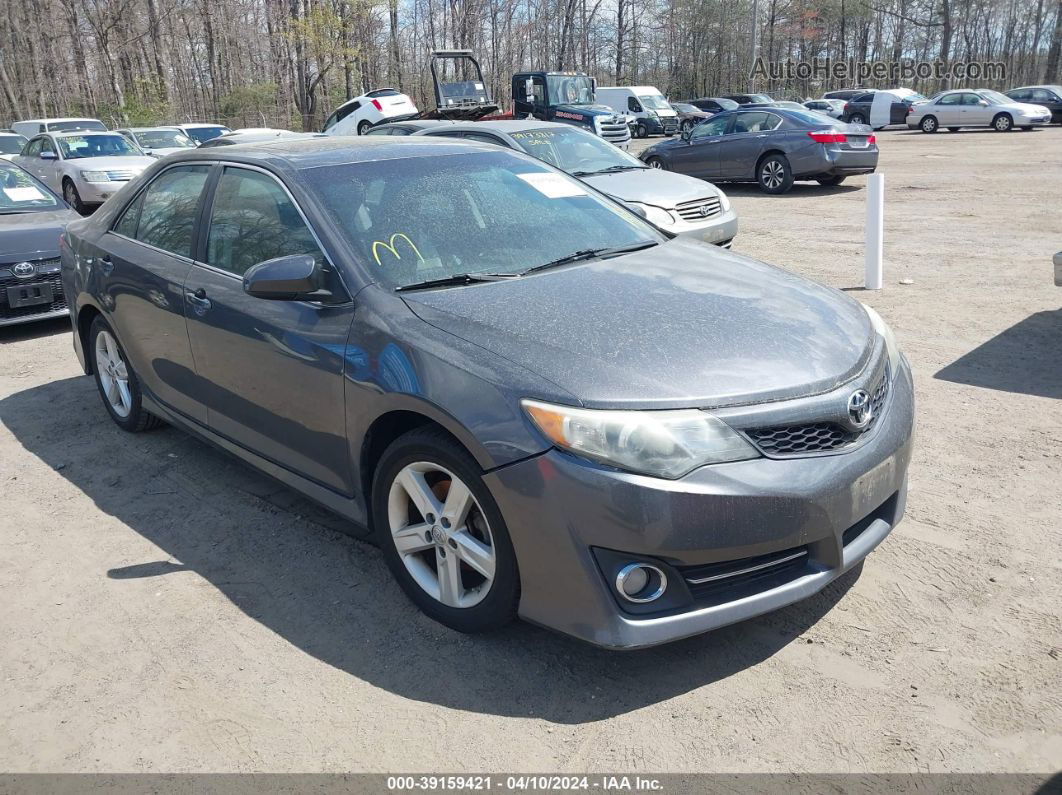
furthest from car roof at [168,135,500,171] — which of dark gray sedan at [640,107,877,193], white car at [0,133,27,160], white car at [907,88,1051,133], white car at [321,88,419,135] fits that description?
white car at [907,88,1051,133]

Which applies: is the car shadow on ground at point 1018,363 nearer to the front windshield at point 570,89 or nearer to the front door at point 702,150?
the front door at point 702,150

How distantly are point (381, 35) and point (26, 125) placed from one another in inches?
916

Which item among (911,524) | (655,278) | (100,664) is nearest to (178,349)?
(100,664)

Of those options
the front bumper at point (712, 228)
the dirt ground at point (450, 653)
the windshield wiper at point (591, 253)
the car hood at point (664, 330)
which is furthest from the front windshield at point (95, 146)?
the car hood at point (664, 330)

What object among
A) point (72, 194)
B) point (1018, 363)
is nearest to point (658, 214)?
point (1018, 363)

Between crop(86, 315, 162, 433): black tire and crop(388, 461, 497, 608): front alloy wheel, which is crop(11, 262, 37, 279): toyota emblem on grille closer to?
crop(86, 315, 162, 433): black tire

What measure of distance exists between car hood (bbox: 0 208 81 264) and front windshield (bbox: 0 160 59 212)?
0.93 feet

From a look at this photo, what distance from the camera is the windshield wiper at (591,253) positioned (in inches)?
150

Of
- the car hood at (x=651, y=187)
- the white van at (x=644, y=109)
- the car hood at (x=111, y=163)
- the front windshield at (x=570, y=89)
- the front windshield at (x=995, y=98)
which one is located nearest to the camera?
the car hood at (x=651, y=187)

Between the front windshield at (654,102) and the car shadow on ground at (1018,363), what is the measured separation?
1393 inches

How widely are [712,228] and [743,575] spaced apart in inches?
275

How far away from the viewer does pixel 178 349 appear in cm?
455

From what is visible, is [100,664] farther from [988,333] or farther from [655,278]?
[988,333]

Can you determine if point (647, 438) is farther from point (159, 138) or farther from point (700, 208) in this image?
point (159, 138)
